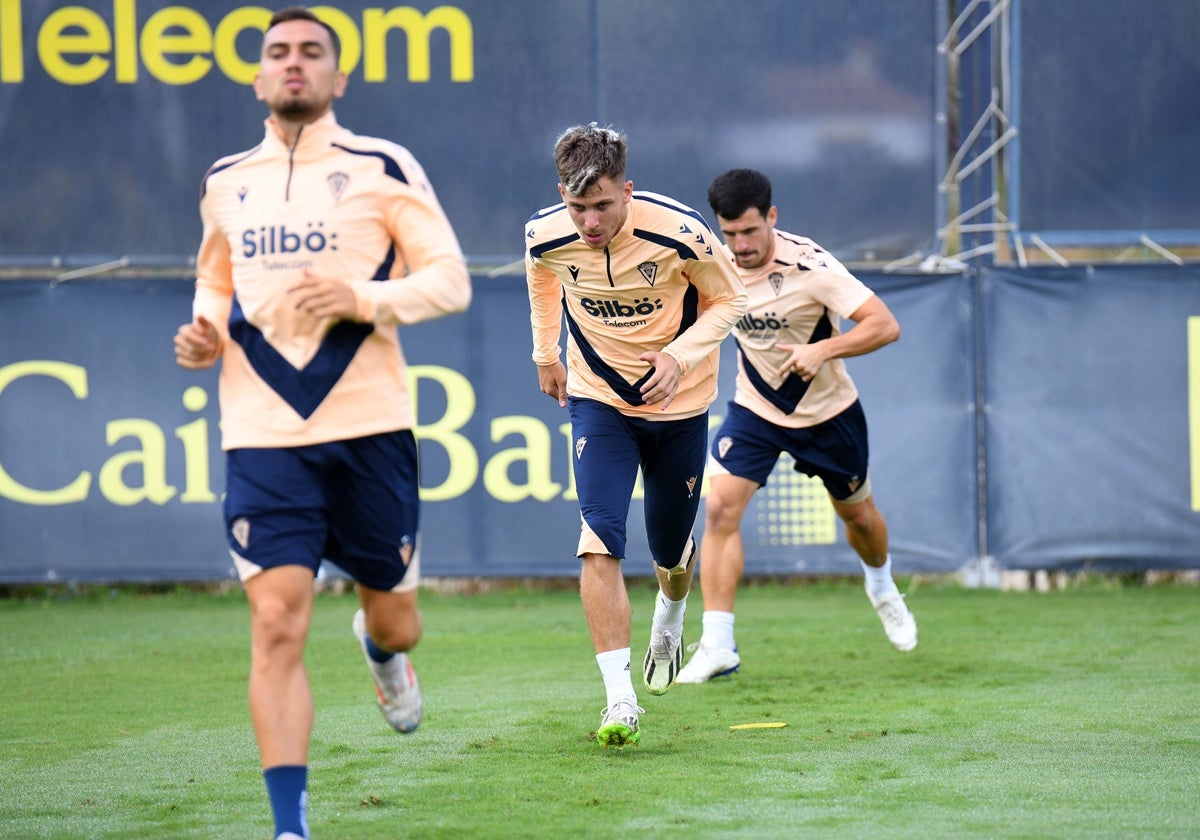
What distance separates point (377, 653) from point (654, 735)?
5.20ft

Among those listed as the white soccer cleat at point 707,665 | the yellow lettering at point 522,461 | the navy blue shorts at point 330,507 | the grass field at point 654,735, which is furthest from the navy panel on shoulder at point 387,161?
the yellow lettering at point 522,461

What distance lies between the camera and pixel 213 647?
348 inches

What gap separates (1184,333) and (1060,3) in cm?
242

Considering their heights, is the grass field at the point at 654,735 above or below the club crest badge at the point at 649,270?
below

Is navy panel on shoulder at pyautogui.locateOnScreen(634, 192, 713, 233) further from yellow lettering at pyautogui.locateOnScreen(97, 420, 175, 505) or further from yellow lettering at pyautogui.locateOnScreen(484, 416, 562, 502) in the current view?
yellow lettering at pyautogui.locateOnScreen(97, 420, 175, 505)

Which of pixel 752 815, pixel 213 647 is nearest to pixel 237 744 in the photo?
pixel 752 815

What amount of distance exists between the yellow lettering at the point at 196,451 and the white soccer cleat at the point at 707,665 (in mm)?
4436

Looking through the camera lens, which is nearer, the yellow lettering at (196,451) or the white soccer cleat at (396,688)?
the white soccer cleat at (396,688)

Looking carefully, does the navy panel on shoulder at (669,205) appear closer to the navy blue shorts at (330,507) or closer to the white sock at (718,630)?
the navy blue shorts at (330,507)

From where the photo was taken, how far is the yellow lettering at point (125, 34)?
1088 centimetres

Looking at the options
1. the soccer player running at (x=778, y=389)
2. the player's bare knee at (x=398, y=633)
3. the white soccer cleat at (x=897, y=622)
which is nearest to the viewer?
the player's bare knee at (x=398, y=633)

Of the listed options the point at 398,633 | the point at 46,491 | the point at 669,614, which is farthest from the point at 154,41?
the point at 398,633

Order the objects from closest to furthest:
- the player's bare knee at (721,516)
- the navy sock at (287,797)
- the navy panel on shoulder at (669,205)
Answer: the navy sock at (287,797), the navy panel on shoulder at (669,205), the player's bare knee at (721,516)

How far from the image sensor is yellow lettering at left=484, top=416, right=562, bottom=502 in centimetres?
1059
